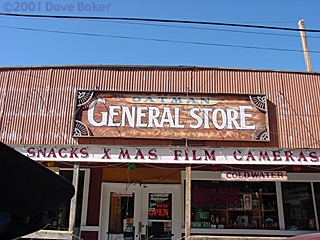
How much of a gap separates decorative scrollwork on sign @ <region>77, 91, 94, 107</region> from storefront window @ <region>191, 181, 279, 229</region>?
4027mm

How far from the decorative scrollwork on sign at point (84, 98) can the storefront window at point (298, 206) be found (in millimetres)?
6456

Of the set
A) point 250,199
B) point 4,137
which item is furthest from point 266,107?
point 4,137

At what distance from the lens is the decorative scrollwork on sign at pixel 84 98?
973 centimetres

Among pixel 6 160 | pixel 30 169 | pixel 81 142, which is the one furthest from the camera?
pixel 81 142

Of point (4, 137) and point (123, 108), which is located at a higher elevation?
point (123, 108)

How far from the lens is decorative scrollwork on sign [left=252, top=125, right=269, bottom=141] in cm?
943

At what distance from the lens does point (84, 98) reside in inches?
385

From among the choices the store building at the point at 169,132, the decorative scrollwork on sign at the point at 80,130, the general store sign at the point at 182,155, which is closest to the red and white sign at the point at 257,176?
the general store sign at the point at 182,155

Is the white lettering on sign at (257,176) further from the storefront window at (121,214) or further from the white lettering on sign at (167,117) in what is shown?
the storefront window at (121,214)

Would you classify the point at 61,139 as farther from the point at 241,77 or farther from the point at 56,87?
the point at 241,77

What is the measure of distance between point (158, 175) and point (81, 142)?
2.59 metres

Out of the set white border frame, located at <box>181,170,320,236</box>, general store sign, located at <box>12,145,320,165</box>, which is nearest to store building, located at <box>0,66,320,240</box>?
white border frame, located at <box>181,170,320,236</box>

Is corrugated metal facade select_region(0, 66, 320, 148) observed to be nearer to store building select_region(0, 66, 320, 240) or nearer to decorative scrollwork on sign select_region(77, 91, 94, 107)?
store building select_region(0, 66, 320, 240)

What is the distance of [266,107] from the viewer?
381 inches
